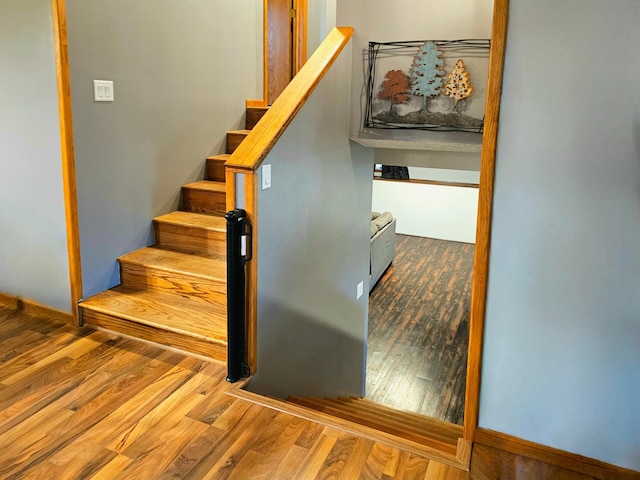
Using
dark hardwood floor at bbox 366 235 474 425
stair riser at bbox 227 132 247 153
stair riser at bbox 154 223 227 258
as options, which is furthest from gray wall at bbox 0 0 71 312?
dark hardwood floor at bbox 366 235 474 425

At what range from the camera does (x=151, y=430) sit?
2072mm

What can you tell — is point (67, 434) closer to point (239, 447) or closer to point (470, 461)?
point (239, 447)

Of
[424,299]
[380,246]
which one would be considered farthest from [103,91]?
[424,299]

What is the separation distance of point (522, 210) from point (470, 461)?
0.94 meters

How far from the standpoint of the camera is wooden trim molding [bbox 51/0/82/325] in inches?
102

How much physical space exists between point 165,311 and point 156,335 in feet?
0.48

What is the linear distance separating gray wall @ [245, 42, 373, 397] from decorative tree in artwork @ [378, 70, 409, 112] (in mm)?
→ 243

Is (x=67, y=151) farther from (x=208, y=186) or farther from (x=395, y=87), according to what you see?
(x=395, y=87)

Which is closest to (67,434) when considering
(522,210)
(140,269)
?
(140,269)

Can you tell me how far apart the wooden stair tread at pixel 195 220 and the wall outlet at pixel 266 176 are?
791 mm

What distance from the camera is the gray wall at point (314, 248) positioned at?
2.61 m

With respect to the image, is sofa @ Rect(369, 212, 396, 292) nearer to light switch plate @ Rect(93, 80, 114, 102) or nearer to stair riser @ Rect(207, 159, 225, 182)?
stair riser @ Rect(207, 159, 225, 182)

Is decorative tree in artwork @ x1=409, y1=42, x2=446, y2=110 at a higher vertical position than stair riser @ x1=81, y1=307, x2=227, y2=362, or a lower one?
higher

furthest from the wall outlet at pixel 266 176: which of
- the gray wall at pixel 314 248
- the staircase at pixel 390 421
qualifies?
the staircase at pixel 390 421
